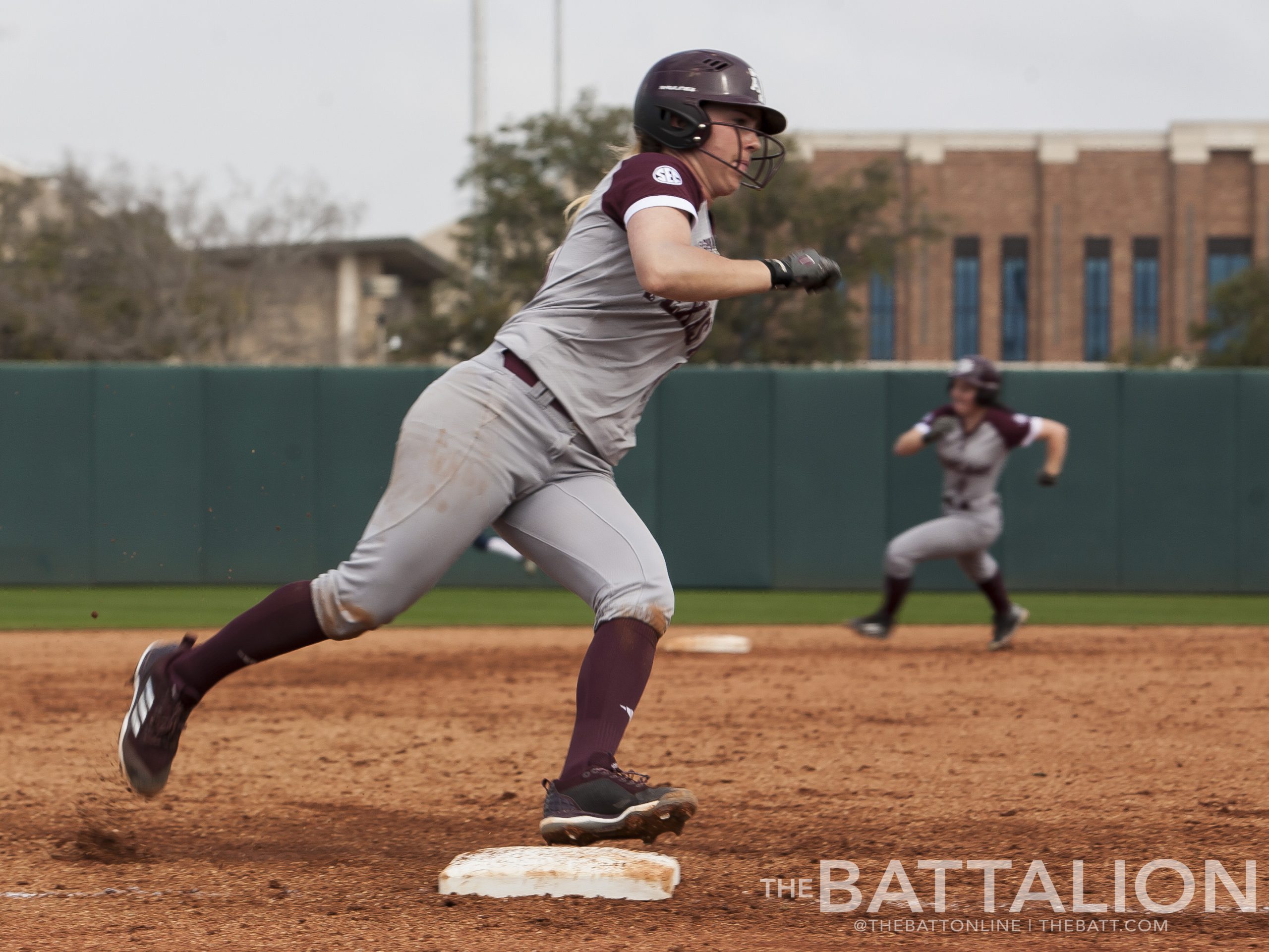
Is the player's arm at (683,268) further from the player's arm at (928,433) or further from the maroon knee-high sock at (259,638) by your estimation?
the player's arm at (928,433)

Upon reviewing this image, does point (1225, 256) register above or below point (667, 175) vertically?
above

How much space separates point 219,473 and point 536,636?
15.8 ft

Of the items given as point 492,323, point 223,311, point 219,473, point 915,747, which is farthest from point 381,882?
point 223,311

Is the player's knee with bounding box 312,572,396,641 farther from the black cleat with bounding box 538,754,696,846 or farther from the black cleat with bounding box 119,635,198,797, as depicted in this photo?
the black cleat with bounding box 538,754,696,846

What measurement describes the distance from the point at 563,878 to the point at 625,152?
174 cm

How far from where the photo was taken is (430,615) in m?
11.3

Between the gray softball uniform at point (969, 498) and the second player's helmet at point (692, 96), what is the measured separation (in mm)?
5486

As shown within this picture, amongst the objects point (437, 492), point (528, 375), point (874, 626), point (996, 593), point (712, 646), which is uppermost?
point (528, 375)

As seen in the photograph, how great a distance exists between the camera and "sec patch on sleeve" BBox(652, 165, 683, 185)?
298 centimetres

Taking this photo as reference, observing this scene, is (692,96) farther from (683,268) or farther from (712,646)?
(712,646)

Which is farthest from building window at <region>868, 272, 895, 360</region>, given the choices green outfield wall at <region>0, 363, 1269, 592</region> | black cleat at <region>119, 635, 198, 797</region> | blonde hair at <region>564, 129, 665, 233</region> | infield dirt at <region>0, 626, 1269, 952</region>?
black cleat at <region>119, 635, 198, 797</region>

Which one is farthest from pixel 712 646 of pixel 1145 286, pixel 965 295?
pixel 1145 286

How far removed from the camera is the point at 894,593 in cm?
856

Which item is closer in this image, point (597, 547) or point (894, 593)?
point (597, 547)
